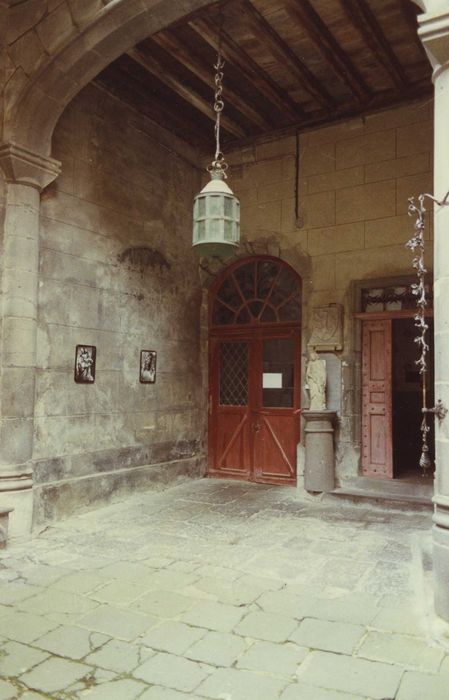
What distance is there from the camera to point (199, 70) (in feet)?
19.4

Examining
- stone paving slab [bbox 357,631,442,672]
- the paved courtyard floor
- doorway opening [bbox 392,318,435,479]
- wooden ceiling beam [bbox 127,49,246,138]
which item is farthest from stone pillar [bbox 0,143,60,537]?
doorway opening [bbox 392,318,435,479]

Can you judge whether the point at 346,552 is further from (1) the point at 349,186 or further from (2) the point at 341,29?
(2) the point at 341,29

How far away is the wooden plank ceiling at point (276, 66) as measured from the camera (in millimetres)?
5121

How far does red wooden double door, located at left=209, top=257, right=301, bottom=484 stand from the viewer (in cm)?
725

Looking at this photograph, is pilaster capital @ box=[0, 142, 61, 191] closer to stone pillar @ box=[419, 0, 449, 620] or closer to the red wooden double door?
the red wooden double door

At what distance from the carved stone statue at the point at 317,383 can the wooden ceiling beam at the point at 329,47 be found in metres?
3.21

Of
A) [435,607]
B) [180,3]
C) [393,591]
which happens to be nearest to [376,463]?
[393,591]

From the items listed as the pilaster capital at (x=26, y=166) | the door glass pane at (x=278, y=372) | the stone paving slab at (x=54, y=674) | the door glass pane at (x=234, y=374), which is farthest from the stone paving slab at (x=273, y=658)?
the door glass pane at (x=234, y=374)

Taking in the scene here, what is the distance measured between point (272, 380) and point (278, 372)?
0.14 metres

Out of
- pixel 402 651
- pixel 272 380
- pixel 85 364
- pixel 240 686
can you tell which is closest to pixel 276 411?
pixel 272 380

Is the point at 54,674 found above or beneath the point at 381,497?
beneath

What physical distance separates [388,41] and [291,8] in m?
1.19

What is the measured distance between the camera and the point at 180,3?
4.36m

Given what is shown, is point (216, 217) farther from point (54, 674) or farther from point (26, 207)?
point (54, 674)
